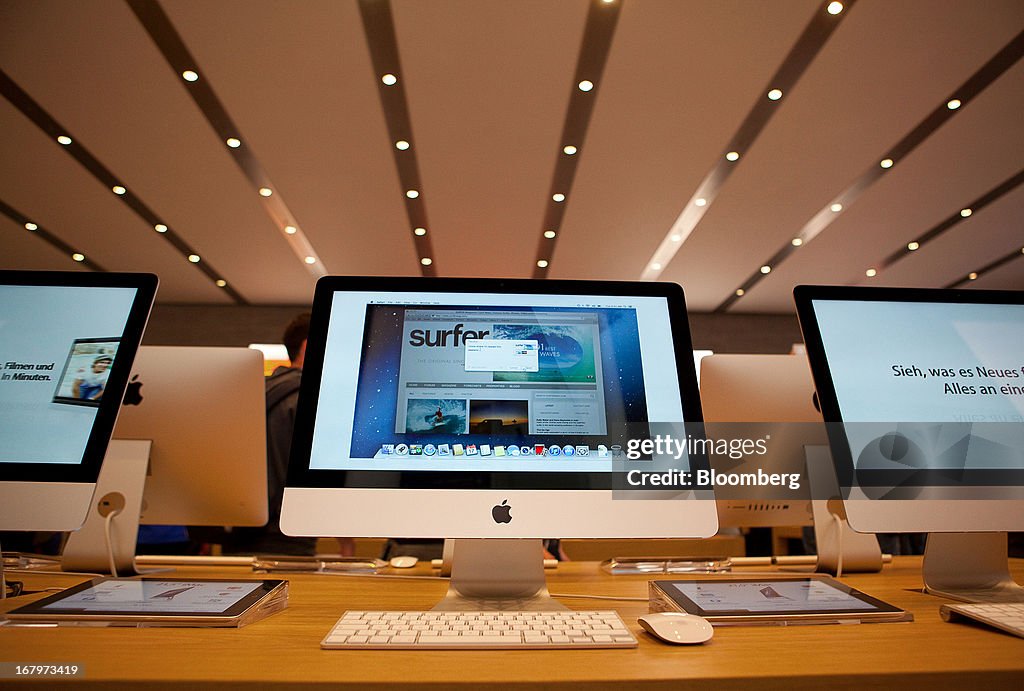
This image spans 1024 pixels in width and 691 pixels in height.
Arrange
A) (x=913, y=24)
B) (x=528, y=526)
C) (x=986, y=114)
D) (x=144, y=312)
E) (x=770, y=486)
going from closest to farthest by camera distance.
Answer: (x=528, y=526)
(x=144, y=312)
(x=770, y=486)
(x=913, y=24)
(x=986, y=114)

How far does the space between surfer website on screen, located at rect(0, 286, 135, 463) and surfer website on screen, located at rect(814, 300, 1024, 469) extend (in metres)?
1.26

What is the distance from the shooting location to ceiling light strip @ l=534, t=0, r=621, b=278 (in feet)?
11.8

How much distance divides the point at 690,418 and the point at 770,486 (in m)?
0.49

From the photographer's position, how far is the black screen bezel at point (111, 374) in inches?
36.2

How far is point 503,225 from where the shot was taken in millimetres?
5898

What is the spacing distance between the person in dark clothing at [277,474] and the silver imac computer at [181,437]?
42cm

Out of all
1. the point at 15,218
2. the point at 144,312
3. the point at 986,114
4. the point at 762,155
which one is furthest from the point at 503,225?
the point at 144,312

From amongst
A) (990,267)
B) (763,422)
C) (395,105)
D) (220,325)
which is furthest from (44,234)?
(990,267)

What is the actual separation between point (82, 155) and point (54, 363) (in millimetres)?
4827

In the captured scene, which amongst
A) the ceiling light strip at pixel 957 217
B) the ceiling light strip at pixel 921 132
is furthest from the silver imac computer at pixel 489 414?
the ceiling light strip at pixel 957 217

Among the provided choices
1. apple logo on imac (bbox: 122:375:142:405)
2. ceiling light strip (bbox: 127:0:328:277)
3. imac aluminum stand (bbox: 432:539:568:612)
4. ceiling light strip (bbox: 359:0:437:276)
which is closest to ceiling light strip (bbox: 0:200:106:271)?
ceiling light strip (bbox: 127:0:328:277)

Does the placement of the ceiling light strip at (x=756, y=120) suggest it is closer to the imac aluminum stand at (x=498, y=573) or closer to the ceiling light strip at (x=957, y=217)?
the ceiling light strip at (x=957, y=217)

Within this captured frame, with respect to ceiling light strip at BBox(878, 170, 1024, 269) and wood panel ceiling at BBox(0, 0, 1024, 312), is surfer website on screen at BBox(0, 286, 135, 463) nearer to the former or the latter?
wood panel ceiling at BBox(0, 0, 1024, 312)

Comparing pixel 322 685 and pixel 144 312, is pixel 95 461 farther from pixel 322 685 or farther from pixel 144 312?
pixel 322 685
